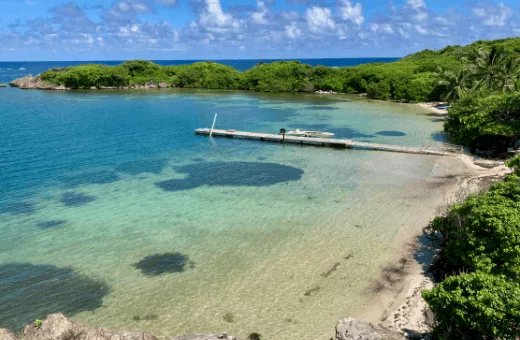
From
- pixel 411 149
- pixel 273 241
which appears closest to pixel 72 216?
pixel 273 241

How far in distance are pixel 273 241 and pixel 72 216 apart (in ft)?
40.0

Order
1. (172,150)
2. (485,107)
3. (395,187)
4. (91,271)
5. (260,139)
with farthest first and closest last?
(260,139), (172,150), (485,107), (395,187), (91,271)

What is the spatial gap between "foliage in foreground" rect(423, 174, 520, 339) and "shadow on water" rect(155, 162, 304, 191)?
13.1 meters

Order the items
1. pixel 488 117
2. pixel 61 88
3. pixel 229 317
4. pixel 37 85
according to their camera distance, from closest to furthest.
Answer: pixel 229 317
pixel 488 117
pixel 61 88
pixel 37 85

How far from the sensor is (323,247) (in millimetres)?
19719

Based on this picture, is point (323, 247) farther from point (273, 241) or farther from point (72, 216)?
point (72, 216)

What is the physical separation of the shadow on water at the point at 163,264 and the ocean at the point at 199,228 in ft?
0.28

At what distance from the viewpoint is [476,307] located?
10531 mm

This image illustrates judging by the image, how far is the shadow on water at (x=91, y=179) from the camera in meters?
28.6

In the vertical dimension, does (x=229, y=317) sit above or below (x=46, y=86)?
below

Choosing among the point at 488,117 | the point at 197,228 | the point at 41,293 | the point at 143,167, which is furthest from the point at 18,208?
the point at 488,117

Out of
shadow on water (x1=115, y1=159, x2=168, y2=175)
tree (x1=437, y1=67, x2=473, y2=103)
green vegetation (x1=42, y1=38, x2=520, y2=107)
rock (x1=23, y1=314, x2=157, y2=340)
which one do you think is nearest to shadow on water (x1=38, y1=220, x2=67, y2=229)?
shadow on water (x1=115, y1=159, x2=168, y2=175)

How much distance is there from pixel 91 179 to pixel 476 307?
88.2 feet

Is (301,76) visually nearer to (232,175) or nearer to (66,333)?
(232,175)
